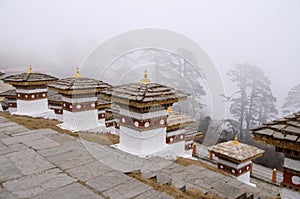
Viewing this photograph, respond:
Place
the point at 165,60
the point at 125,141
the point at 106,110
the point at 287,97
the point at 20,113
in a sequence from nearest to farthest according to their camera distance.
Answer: the point at 125,141 → the point at 20,113 → the point at 106,110 → the point at 287,97 → the point at 165,60

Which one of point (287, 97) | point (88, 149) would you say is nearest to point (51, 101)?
point (88, 149)

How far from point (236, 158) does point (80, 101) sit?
187 inches

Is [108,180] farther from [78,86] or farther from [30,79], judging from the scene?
[30,79]

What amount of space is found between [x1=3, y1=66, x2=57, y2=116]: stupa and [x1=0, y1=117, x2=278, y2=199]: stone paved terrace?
11.8ft

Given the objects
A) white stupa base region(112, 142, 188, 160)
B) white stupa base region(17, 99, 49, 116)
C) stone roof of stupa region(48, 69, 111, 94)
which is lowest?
white stupa base region(112, 142, 188, 160)

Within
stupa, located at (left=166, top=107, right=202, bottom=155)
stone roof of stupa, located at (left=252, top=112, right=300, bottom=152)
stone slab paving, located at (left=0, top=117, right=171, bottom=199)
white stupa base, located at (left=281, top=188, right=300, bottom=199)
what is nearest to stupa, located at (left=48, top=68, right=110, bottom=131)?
stupa, located at (left=166, top=107, right=202, bottom=155)

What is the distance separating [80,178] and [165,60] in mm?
12646

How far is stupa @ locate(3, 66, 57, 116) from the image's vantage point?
26.5ft

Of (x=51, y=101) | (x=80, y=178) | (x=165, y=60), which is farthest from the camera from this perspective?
(x=165, y=60)

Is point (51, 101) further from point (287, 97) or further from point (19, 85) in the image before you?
point (287, 97)

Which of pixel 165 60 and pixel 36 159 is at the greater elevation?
pixel 165 60

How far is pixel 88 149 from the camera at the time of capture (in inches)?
154

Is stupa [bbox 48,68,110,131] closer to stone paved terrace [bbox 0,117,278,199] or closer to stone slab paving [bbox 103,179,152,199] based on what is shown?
stone paved terrace [bbox 0,117,278,199]

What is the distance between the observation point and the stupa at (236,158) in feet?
25.6
